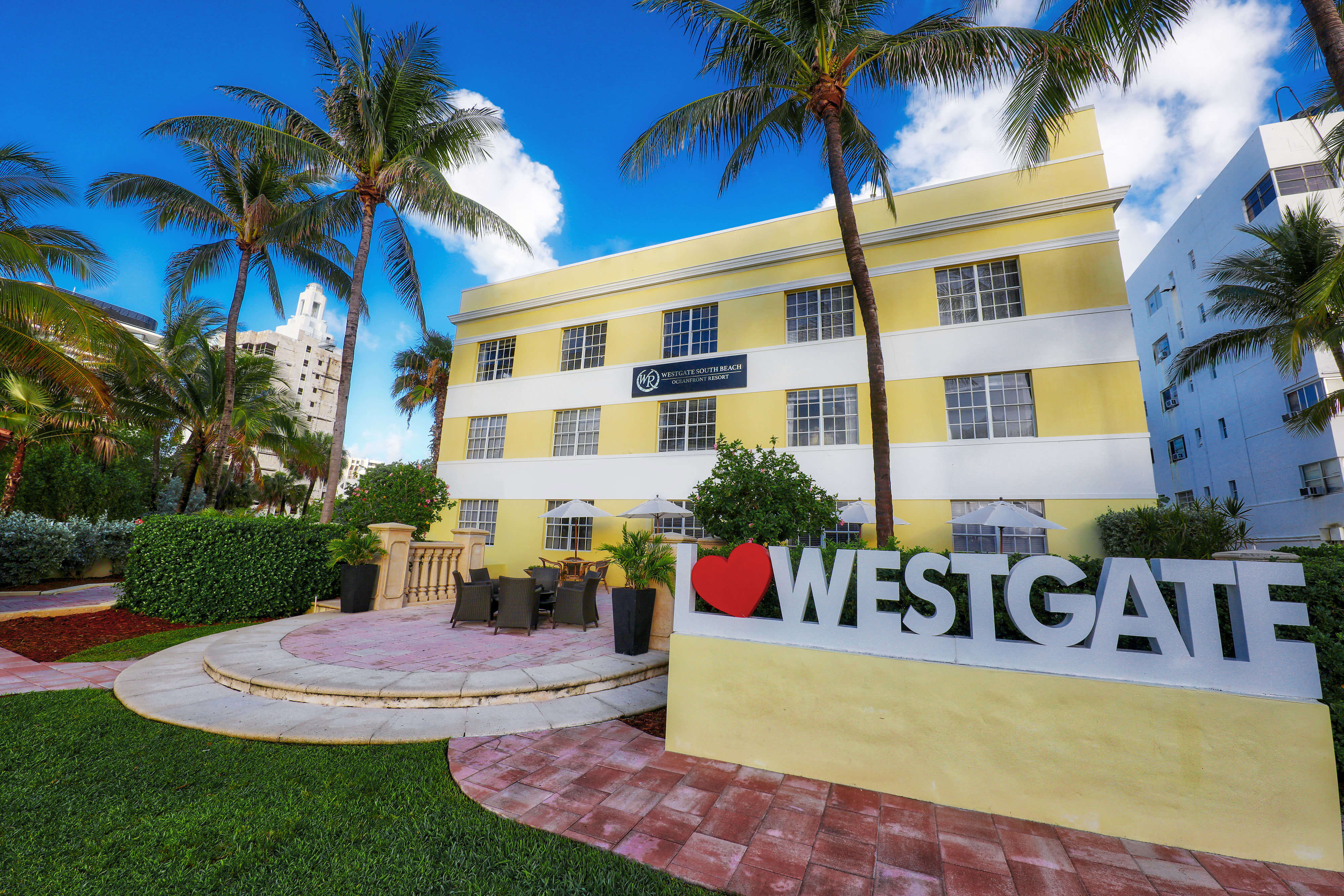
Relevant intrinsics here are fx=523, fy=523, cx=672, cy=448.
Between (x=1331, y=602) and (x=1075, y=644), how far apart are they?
1.76 metres

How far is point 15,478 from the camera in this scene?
14.1 metres

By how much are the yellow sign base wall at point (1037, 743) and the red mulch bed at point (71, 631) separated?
336 inches

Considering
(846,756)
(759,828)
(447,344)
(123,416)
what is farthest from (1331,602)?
(447,344)

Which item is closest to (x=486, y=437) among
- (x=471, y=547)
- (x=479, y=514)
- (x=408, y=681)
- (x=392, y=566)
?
(x=479, y=514)

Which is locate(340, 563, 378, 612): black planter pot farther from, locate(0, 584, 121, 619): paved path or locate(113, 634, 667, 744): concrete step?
locate(0, 584, 121, 619): paved path

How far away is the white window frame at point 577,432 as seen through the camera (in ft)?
52.3

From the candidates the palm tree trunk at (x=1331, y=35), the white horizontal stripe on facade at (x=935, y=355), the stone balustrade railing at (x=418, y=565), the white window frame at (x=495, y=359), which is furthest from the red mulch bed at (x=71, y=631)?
the palm tree trunk at (x=1331, y=35)

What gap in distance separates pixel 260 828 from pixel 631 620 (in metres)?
4.03

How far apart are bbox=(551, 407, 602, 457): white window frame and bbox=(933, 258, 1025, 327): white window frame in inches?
382

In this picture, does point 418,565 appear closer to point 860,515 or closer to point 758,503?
point 758,503

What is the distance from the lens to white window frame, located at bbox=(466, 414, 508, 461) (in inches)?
684

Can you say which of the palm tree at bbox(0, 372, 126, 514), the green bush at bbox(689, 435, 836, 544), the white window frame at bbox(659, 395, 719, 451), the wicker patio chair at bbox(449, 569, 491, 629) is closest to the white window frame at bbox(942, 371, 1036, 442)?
the green bush at bbox(689, 435, 836, 544)

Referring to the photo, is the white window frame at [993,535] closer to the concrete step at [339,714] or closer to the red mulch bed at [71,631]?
the concrete step at [339,714]

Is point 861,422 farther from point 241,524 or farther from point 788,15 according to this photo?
point 241,524
